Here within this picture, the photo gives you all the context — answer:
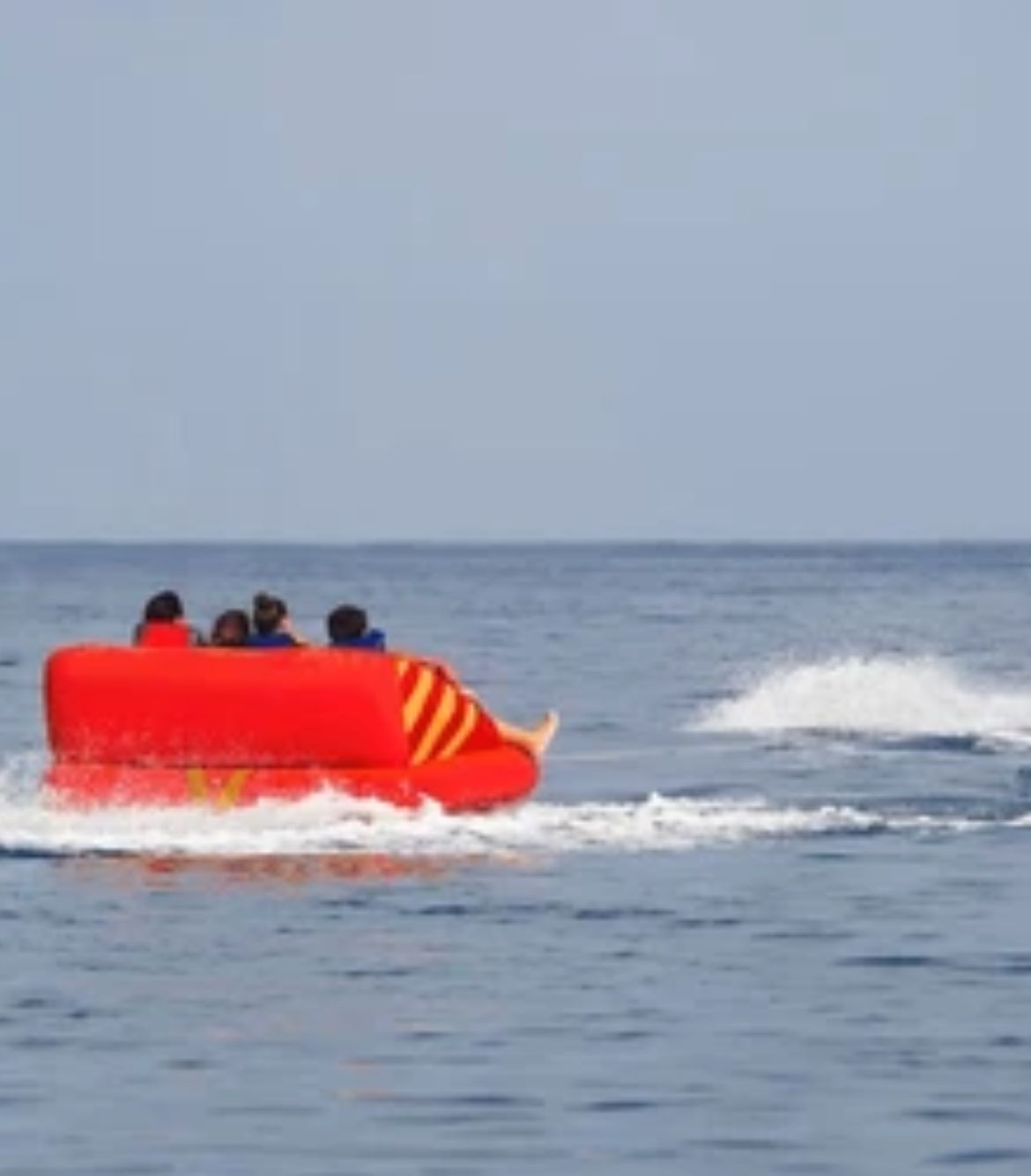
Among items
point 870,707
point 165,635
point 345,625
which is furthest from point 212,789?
point 870,707

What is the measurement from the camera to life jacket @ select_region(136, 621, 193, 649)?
80.6 feet

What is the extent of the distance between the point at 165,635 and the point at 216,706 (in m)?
0.72

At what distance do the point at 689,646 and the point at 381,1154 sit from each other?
56.4 m

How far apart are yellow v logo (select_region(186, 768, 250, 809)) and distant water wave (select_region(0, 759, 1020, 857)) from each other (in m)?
0.07

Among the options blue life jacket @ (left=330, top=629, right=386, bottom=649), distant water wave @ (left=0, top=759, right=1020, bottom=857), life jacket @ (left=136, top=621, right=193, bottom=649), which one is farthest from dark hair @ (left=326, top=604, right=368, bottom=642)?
distant water wave @ (left=0, top=759, right=1020, bottom=857)

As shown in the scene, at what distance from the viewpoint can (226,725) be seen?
2408 centimetres

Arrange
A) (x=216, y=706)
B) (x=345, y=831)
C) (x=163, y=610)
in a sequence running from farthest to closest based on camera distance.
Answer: (x=163, y=610)
(x=216, y=706)
(x=345, y=831)

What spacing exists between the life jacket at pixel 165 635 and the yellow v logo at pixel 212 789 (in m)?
0.81

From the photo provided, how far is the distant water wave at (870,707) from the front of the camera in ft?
129

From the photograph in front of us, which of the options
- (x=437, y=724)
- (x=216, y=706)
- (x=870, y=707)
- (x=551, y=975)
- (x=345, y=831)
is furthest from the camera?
(x=870, y=707)

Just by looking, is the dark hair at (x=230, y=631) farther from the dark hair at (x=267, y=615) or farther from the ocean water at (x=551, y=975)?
the ocean water at (x=551, y=975)

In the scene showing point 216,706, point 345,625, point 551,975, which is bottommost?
point 551,975

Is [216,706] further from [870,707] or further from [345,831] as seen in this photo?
[870,707]

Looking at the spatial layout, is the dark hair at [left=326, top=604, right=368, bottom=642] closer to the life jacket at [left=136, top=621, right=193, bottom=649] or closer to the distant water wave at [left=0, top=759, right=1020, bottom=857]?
the life jacket at [left=136, top=621, right=193, bottom=649]
